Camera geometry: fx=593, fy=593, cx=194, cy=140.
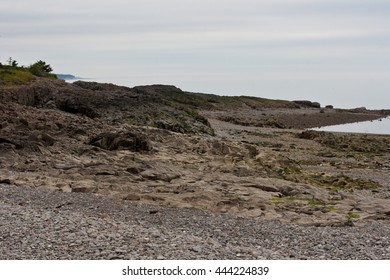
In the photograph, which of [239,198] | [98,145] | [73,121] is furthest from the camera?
[73,121]

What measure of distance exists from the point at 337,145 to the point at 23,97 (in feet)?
82.8

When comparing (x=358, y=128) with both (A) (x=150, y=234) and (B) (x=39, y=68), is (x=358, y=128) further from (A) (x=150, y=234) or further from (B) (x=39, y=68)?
(A) (x=150, y=234)

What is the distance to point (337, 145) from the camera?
161ft

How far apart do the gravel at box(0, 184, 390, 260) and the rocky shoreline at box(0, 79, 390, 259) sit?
30 millimetres

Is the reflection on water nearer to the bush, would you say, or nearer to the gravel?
the bush

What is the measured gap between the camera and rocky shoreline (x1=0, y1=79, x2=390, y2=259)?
559 inches

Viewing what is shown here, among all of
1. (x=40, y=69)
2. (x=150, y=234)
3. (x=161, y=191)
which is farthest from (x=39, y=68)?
(x=150, y=234)

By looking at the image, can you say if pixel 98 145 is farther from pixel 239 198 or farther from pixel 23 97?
pixel 23 97

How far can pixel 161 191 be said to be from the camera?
22594 mm

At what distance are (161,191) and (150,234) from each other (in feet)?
25.3

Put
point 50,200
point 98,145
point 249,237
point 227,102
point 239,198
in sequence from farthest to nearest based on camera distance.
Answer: point 227,102 < point 98,145 < point 239,198 < point 50,200 < point 249,237

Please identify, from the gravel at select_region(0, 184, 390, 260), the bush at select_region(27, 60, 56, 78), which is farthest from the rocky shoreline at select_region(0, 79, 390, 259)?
the bush at select_region(27, 60, 56, 78)
